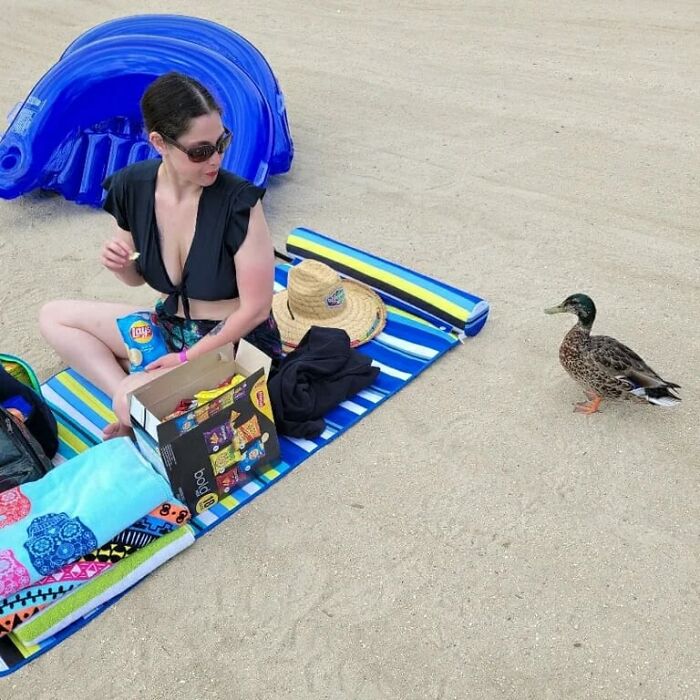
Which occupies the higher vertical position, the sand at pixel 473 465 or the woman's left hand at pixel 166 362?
the woman's left hand at pixel 166 362

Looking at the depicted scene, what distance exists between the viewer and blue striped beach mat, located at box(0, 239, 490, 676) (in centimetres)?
304

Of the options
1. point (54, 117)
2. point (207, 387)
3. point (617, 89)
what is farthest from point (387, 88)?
point (207, 387)

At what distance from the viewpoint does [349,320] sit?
390cm

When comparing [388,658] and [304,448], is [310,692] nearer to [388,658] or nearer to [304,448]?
[388,658]

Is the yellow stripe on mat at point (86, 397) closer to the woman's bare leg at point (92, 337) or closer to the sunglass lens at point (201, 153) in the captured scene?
the woman's bare leg at point (92, 337)

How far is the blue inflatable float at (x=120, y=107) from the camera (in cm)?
486

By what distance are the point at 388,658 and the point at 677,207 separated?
3.75 m

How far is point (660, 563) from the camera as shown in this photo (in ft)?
9.00

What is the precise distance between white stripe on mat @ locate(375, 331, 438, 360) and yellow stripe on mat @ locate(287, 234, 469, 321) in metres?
0.24

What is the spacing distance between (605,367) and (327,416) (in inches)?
47.8

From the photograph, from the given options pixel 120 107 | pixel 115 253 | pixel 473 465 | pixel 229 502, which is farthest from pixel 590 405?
pixel 120 107

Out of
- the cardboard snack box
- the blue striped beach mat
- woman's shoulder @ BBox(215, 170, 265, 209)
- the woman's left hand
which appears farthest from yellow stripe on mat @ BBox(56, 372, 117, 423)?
woman's shoulder @ BBox(215, 170, 265, 209)

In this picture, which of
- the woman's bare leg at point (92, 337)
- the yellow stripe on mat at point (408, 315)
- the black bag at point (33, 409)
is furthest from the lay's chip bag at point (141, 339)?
the yellow stripe on mat at point (408, 315)

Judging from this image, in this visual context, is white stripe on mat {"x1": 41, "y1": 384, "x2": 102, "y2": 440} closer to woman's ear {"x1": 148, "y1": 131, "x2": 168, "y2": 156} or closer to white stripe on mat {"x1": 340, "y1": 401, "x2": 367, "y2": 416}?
white stripe on mat {"x1": 340, "y1": 401, "x2": 367, "y2": 416}
